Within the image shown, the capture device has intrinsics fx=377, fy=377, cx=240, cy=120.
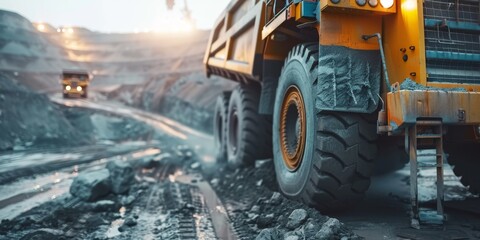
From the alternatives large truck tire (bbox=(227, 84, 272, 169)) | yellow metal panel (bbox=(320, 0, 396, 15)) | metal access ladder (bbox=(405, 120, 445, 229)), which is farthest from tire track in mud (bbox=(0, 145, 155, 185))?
metal access ladder (bbox=(405, 120, 445, 229))

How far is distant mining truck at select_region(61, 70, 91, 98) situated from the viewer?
2414cm

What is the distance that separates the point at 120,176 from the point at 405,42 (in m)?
4.30

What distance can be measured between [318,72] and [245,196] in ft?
7.95

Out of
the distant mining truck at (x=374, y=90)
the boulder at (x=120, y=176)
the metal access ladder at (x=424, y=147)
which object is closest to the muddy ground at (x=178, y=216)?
the boulder at (x=120, y=176)

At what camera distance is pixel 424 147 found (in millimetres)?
2783

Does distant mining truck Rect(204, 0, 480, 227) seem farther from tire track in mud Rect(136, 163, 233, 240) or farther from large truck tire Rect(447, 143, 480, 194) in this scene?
tire track in mud Rect(136, 163, 233, 240)

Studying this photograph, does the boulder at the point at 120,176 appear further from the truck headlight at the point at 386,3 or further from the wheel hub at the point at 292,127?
the truck headlight at the point at 386,3

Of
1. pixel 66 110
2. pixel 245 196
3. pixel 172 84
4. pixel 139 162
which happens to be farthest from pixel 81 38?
pixel 245 196

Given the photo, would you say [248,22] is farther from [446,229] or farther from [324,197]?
[446,229]

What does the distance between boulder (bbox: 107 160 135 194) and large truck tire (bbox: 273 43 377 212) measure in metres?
2.70

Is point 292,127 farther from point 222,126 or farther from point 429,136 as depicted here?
point 222,126

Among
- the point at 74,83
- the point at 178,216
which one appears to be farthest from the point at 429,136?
the point at 74,83

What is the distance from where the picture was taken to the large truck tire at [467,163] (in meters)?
3.95

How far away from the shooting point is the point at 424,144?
108 inches
